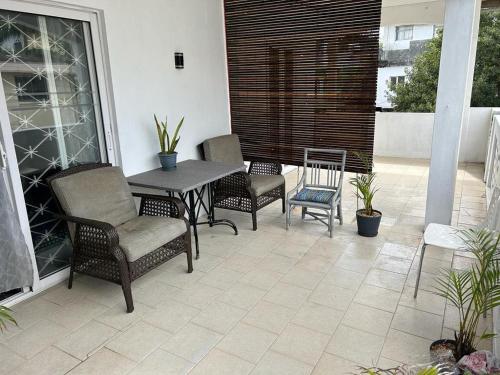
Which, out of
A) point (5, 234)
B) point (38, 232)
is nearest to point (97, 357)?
point (5, 234)

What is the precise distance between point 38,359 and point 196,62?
3144mm

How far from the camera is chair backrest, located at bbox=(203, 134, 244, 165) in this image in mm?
Result: 4242

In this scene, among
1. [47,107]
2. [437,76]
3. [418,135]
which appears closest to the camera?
[47,107]

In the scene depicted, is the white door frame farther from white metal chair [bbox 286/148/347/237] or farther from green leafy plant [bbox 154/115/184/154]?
white metal chair [bbox 286/148/347/237]

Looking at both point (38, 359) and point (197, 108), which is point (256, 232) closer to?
point (197, 108)

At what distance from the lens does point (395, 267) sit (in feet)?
10.2

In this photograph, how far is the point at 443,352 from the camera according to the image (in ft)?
6.07

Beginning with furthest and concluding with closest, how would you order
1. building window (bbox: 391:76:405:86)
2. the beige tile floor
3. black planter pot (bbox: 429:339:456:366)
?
building window (bbox: 391:76:405:86)
the beige tile floor
black planter pot (bbox: 429:339:456:366)

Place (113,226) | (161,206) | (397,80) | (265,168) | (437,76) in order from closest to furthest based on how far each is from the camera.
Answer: (113,226)
(161,206)
(265,168)
(437,76)
(397,80)

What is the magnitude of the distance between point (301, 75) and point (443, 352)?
317 centimetres

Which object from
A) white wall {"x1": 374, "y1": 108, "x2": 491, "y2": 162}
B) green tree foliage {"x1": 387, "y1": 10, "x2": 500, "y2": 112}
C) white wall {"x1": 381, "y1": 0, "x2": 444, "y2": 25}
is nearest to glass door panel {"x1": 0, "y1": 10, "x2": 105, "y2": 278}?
white wall {"x1": 381, "y1": 0, "x2": 444, "y2": 25}

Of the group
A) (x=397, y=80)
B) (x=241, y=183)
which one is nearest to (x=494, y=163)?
(x=241, y=183)

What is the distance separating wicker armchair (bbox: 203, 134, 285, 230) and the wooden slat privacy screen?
254 millimetres

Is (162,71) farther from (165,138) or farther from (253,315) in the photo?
(253,315)
